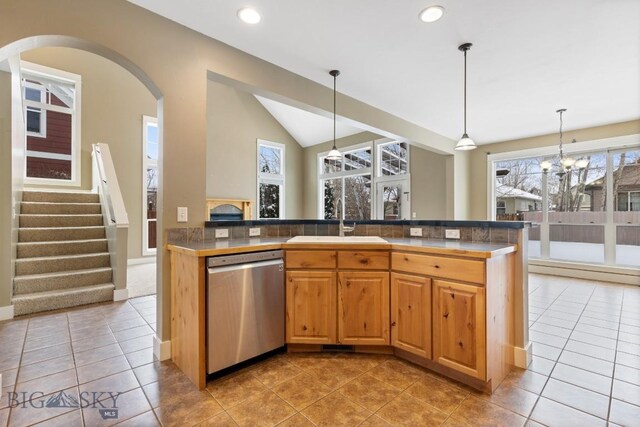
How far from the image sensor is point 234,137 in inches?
310

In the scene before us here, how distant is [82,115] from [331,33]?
5.60 meters

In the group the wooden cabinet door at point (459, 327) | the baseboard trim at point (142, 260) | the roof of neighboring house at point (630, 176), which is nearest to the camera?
the wooden cabinet door at point (459, 327)

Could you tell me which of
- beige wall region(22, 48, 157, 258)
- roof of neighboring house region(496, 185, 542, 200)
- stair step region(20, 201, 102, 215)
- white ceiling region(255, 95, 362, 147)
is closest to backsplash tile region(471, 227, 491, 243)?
roof of neighboring house region(496, 185, 542, 200)

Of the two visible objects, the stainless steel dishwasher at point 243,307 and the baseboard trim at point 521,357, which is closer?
the stainless steel dishwasher at point 243,307

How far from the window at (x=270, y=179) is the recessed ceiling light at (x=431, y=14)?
254 inches

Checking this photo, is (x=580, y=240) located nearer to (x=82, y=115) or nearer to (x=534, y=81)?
(x=534, y=81)

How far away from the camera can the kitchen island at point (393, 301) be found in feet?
6.24

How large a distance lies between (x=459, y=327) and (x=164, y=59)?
3.01 m

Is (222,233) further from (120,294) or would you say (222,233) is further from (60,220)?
(60,220)

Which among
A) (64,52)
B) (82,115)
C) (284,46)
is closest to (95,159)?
(82,115)

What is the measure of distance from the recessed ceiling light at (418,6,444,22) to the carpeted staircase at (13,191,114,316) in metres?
4.58

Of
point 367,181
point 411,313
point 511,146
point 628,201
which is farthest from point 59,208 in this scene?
point 628,201

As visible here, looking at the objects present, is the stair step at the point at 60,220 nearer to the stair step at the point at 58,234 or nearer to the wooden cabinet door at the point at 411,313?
the stair step at the point at 58,234

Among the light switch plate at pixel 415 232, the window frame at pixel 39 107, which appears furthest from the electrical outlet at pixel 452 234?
the window frame at pixel 39 107
